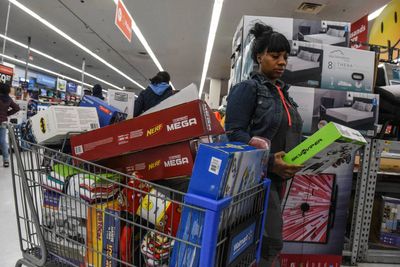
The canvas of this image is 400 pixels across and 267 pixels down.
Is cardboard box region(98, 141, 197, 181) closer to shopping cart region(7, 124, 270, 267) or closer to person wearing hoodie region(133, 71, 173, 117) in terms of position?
shopping cart region(7, 124, 270, 267)

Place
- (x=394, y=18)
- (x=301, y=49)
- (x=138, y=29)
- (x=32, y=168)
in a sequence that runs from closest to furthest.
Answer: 1. (x=32, y=168)
2. (x=301, y=49)
3. (x=394, y=18)
4. (x=138, y=29)

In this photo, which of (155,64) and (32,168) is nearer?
(32,168)

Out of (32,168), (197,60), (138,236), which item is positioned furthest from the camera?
(197,60)

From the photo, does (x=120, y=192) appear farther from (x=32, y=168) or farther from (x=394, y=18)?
(x=394, y=18)

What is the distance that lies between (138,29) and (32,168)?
9106 mm

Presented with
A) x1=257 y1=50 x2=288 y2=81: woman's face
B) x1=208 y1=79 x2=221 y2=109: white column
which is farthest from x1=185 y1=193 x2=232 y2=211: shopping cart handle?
x1=208 y1=79 x2=221 y2=109: white column

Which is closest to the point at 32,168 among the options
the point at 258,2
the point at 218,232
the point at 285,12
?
the point at 218,232

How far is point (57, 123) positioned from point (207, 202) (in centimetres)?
78

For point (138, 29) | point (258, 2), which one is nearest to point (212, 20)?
point (258, 2)

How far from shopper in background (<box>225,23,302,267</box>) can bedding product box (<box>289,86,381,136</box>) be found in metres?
0.67

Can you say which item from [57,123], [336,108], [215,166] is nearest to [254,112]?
[215,166]

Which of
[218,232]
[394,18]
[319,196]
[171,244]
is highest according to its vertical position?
[394,18]

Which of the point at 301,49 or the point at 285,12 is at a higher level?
the point at 285,12

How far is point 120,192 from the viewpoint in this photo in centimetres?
104
